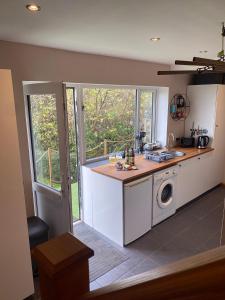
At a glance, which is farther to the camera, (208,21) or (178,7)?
(208,21)

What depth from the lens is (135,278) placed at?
44cm

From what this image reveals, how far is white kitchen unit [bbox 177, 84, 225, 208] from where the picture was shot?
12.8 feet

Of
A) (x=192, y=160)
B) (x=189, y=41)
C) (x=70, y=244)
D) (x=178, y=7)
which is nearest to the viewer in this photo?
(x=70, y=244)

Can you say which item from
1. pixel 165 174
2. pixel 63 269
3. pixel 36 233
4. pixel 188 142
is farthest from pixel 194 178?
pixel 63 269

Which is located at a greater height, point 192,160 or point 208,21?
point 208,21

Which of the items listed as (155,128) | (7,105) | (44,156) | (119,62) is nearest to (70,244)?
(7,105)

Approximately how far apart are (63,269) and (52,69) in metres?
2.39

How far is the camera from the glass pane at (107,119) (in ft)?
11.3

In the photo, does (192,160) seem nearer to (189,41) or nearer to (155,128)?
(155,128)

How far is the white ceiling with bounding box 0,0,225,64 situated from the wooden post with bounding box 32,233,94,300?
1.28 m

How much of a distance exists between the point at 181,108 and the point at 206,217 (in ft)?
7.00

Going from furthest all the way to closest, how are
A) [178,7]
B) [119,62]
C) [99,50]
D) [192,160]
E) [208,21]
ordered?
[192,160]
[119,62]
[99,50]
[208,21]
[178,7]

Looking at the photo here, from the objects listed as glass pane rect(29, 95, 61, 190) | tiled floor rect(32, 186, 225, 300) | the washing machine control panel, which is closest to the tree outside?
glass pane rect(29, 95, 61, 190)

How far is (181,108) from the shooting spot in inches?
180
